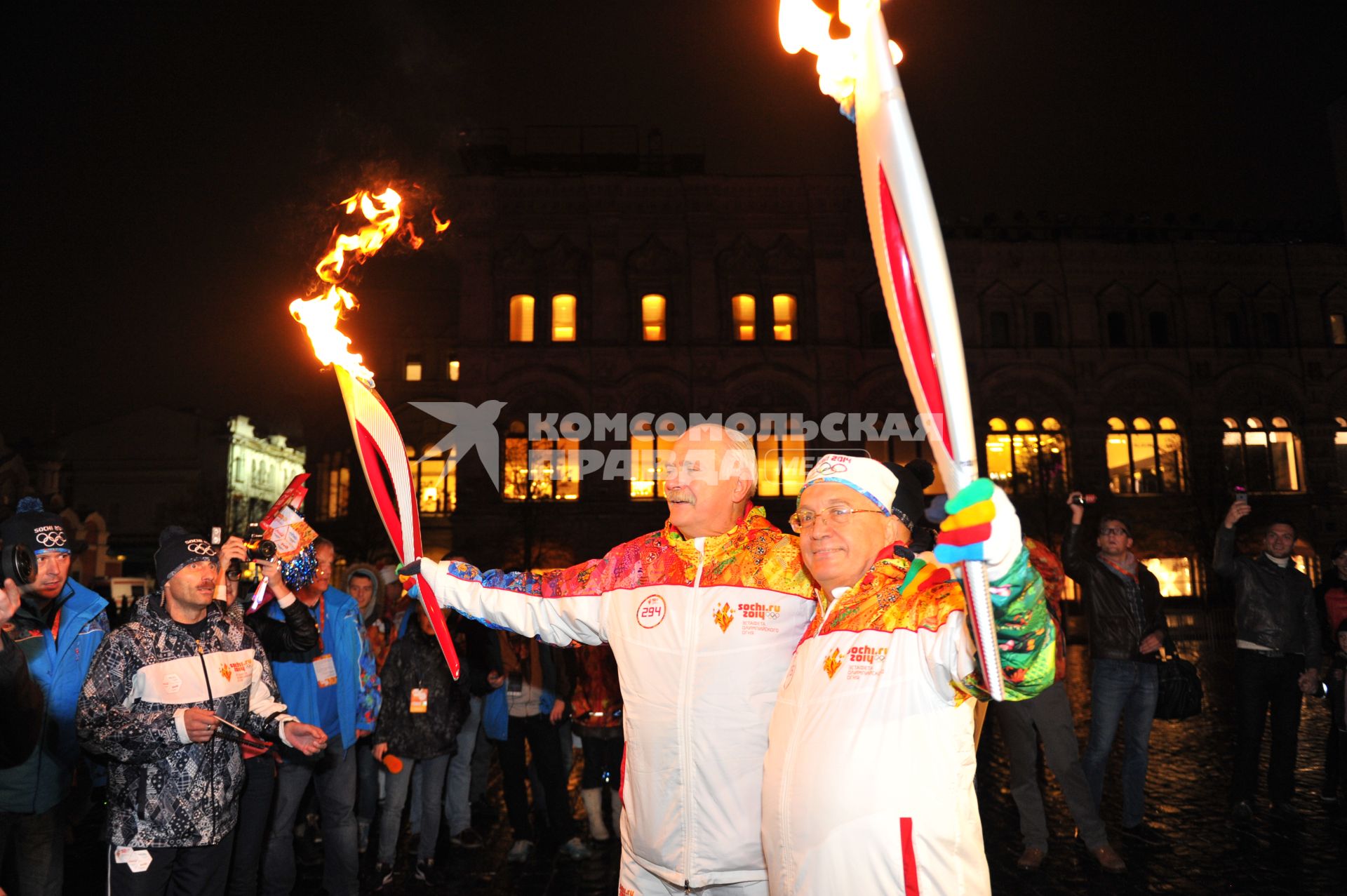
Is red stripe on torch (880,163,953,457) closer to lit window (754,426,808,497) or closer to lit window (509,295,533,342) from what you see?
lit window (754,426,808,497)

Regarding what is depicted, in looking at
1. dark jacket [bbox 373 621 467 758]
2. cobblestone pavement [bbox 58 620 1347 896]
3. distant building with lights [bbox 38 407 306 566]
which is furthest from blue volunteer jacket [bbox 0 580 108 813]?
distant building with lights [bbox 38 407 306 566]

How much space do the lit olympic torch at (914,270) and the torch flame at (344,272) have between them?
2984 millimetres

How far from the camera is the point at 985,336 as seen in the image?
3047 cm

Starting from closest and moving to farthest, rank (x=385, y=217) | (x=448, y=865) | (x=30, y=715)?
(x=30, y=715) → (x=385, y=217) → (x=448, y=865)

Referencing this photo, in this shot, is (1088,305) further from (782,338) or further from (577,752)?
(577,752)

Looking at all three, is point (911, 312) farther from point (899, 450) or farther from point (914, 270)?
point (899, 450)

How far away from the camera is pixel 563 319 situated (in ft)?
96.0

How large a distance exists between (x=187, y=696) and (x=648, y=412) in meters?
24.2

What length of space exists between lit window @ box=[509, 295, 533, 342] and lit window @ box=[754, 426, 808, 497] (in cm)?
825

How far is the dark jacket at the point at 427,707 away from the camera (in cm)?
677

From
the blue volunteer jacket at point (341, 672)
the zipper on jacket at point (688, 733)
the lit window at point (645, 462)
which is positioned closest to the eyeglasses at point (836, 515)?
the zipper on jacket at point (688, 733)

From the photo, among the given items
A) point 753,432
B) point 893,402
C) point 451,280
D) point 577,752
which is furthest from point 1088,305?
point 577,752

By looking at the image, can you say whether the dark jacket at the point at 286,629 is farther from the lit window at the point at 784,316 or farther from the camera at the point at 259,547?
the lit window at the point at 784,316

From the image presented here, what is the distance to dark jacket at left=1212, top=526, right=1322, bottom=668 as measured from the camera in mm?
7402
